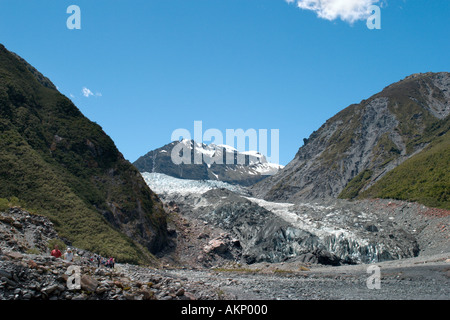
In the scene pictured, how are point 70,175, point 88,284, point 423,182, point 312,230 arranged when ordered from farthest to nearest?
point 423,182 < point 312,230 < point 70,175 < point 88,284

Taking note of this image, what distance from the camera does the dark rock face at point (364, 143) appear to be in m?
136

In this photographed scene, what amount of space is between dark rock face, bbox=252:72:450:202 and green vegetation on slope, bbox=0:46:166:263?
8233 cm

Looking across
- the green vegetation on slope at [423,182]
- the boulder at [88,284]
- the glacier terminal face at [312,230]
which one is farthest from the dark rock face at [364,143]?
the boulder at [88,284]

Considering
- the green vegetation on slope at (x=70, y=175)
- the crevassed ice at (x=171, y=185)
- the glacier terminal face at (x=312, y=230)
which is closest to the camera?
the green vegetation on slope at (x=70, y=175)

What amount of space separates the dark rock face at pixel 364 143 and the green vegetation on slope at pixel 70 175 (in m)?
82.3

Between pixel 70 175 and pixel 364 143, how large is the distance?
13244cm

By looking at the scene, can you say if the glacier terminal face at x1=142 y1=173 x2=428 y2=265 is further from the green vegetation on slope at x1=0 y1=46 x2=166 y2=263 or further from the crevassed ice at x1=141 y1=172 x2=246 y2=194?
the crevassed ice at x1=141 y1=172 x2=246 y2=194

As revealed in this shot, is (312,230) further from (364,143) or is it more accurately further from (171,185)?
(364,143)

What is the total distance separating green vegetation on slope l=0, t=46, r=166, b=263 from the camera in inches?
1491

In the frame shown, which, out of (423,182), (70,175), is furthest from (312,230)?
(70,175)

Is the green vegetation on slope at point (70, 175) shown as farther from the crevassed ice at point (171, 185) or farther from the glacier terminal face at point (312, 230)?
the crevassed ice at point (171, 185)

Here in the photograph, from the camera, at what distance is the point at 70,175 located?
48.0 meters

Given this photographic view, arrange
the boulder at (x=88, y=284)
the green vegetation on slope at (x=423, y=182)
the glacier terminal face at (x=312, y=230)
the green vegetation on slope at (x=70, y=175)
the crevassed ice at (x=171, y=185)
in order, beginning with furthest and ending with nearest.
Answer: the crevassed ice at (x=171, y=185)
the green vegetation on slope at (x=423, y=182)
the glacier terminal face at (x=312, y=230)
the green vegetation on slope at (x=70, y=175)
the boulder at (x=88, y=284)
